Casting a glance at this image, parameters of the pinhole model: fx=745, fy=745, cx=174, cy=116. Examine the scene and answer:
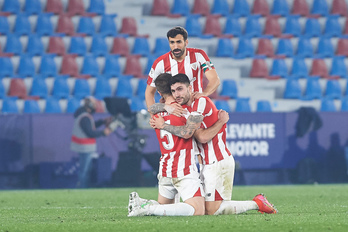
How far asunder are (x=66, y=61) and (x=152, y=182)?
14.3 ft

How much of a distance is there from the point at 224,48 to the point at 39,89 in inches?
172

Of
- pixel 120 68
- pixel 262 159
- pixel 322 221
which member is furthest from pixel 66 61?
pixel 322 221

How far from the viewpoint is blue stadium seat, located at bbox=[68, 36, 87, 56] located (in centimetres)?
1590

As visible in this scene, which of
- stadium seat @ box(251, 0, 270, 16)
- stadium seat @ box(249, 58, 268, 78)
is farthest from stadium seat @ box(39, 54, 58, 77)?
stadium seat @ box(251, 0, 270, 16)

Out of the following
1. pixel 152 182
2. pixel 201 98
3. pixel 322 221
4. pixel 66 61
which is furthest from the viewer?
pixel 66 61

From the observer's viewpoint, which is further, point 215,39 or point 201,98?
point 215,39

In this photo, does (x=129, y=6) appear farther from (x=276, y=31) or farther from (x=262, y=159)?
(x=262, y=159)

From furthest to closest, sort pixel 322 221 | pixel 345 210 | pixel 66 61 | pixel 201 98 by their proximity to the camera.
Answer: pixel 66 61, pixel 345 210, pixel 201 98, pixel 322 221

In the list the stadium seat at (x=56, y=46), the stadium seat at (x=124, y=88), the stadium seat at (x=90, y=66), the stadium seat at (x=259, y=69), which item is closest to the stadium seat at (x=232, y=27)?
the stadium seat at (x=259, y=69)

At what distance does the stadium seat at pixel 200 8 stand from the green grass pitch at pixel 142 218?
20.5ft

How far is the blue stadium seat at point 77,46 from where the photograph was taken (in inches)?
626

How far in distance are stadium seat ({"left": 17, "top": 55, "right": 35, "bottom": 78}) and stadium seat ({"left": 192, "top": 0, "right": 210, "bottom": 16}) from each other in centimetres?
415

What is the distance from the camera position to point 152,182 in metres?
12.5

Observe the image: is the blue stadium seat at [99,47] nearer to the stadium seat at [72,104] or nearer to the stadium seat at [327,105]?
the stadium seat at [72,104]
